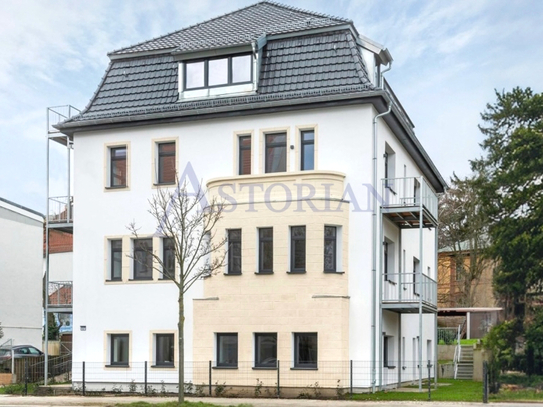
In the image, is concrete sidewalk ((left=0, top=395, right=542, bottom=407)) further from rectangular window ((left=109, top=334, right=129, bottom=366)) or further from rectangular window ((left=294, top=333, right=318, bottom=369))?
rectangular window ((left=109, top=334, right=129, bottom=366))

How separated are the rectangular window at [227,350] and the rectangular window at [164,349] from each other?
1804mm

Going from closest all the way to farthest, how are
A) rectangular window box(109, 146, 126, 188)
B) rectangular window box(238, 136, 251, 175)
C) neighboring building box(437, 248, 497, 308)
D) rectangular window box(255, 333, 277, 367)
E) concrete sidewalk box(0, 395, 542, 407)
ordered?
concrete sidewalk box(0, 395, 542, 407) < rectangular window box(255, 333, 277, 367) < rectangular window box(238, 136, 251, 175) < rectangular window box(109, 146, 126, 188) < neighboring building box(437, 248, 497, 308)

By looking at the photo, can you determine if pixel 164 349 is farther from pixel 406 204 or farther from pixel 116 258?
pixel 406 204

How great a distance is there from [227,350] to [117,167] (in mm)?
7295

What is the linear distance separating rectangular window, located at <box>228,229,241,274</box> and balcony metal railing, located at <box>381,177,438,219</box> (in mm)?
4484

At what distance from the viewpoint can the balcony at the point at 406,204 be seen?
82.5 feet

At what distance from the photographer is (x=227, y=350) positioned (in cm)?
2508

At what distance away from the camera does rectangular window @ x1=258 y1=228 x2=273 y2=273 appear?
81.7ft

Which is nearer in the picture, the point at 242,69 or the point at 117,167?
the point at 242,69

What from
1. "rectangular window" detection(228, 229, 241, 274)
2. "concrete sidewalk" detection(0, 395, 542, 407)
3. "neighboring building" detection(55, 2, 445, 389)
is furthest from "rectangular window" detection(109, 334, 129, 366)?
"rectangular window" detection(228, 229, 241, 274)

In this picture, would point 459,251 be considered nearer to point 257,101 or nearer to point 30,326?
point 30,326

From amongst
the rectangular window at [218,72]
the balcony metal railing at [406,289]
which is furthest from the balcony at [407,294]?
the rectangular window at [218,72]

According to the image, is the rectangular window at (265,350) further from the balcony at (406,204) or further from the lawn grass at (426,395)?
the balcony at (406,204)

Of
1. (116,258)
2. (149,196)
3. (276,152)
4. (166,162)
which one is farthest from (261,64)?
(116,258)
